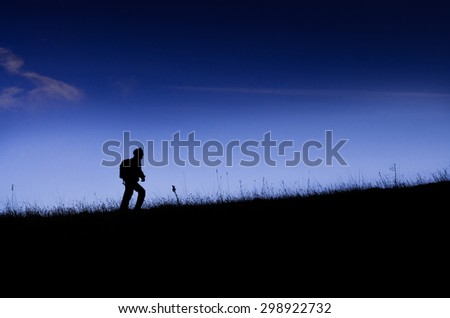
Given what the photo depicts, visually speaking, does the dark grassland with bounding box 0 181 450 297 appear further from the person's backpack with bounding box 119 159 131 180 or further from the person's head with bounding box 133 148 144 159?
the person's head with bounding box 133 148 144 159

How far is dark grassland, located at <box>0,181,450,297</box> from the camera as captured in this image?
3827 millimetres

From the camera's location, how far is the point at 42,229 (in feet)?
23.8

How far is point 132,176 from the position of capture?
10.1m

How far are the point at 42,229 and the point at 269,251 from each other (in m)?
5.05

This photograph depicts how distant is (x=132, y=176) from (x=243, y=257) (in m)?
6.26

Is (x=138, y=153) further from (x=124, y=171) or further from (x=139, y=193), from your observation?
(x=139, y=193)

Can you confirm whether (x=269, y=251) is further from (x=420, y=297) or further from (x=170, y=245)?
(x=420, y=297)

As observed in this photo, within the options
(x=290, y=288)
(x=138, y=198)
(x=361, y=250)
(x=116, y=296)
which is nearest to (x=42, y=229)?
(x=138, y=198)

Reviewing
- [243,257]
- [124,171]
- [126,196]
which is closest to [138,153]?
[124,171]

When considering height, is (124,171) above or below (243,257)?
above

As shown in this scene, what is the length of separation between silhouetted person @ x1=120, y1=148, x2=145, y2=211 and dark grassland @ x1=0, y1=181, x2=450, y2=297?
303 cm

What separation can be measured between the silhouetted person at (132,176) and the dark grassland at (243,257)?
303cm

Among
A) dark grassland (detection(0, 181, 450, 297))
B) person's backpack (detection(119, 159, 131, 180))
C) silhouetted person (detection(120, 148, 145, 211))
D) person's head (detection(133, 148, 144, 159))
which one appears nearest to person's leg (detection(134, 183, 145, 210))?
silhouetted person (detection(120, 148, 145, 211))

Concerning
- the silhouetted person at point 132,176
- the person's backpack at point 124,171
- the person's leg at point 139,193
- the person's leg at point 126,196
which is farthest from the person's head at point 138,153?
the person's leg at point 126,196
